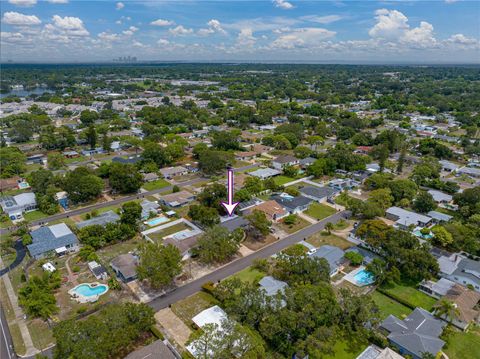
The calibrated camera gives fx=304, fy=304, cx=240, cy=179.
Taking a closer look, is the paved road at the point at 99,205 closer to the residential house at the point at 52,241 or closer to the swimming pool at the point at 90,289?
the residential house at the point at 52,241

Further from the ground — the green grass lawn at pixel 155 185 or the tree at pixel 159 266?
the tree at pixel 159 266

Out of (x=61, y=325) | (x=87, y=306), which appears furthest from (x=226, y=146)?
(x=61, y=325)

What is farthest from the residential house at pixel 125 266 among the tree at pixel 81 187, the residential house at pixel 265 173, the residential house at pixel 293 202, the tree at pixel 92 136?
the tree at pixel 92 136

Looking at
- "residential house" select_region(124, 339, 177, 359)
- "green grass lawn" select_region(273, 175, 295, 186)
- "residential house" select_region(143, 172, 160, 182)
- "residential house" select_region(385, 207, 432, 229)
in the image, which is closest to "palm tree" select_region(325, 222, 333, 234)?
"residential house" select_region(385, 207, 432, 229)

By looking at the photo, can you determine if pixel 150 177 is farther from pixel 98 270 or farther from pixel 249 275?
pixel 249 275

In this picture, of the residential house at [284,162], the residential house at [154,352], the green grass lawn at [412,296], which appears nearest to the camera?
the residential house at [154,352]

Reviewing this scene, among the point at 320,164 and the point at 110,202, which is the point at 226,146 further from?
the point at 110,202
